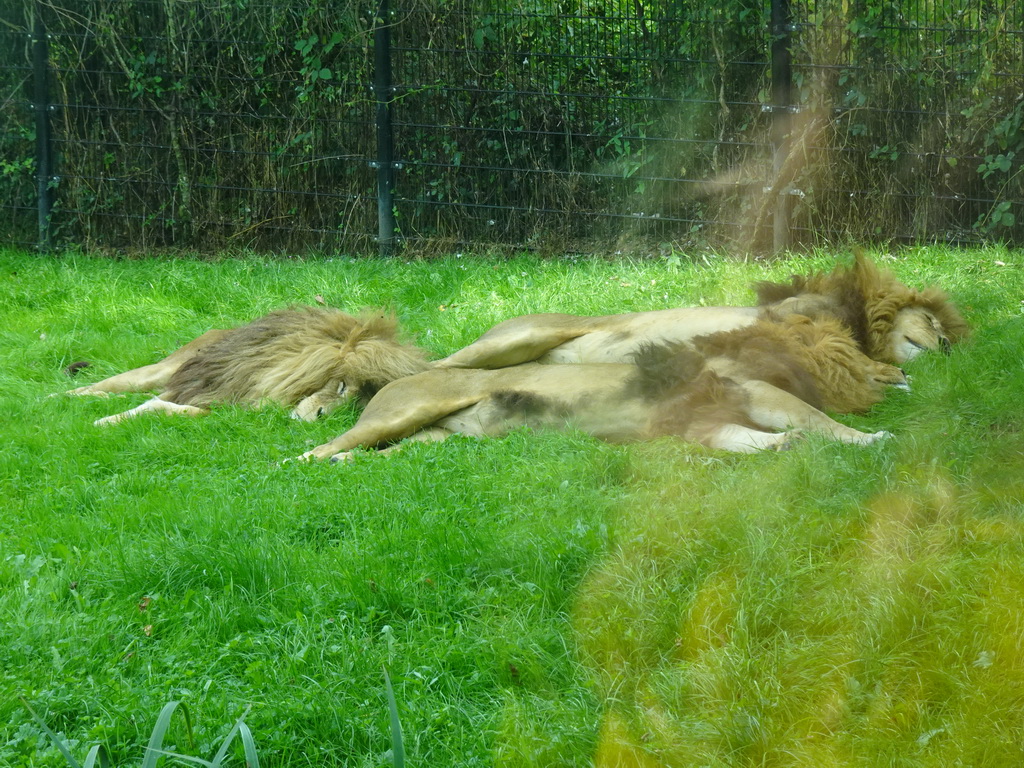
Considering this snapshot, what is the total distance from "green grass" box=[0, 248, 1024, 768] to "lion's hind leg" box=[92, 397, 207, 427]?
0.24 metres

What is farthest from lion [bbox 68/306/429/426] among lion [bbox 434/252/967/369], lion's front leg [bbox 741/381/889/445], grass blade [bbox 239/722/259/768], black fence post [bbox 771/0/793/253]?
black fence post [bbox 771/0/793/253]

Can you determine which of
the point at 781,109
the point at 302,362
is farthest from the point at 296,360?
the point at 781,109

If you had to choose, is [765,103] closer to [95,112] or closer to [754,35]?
[754,35]

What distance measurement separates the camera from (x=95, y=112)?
11.2 metres

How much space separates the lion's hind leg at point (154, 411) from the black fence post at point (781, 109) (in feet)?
17.5

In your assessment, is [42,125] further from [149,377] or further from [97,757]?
[97,757]

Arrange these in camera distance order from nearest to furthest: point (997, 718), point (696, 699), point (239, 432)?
point (997, 718) < point (696, 699) < point (239, 432)

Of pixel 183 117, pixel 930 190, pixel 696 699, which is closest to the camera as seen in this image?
pixel 696 699

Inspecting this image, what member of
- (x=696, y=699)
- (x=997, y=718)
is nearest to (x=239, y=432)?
(x=696, y=699)

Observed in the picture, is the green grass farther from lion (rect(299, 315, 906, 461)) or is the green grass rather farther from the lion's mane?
the lion's mane

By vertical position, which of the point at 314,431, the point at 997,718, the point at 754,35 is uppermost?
the point at 754,35

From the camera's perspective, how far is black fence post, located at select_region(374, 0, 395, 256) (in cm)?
1021

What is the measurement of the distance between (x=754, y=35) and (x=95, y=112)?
6.69 metres

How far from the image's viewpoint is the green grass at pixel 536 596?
2770mm
